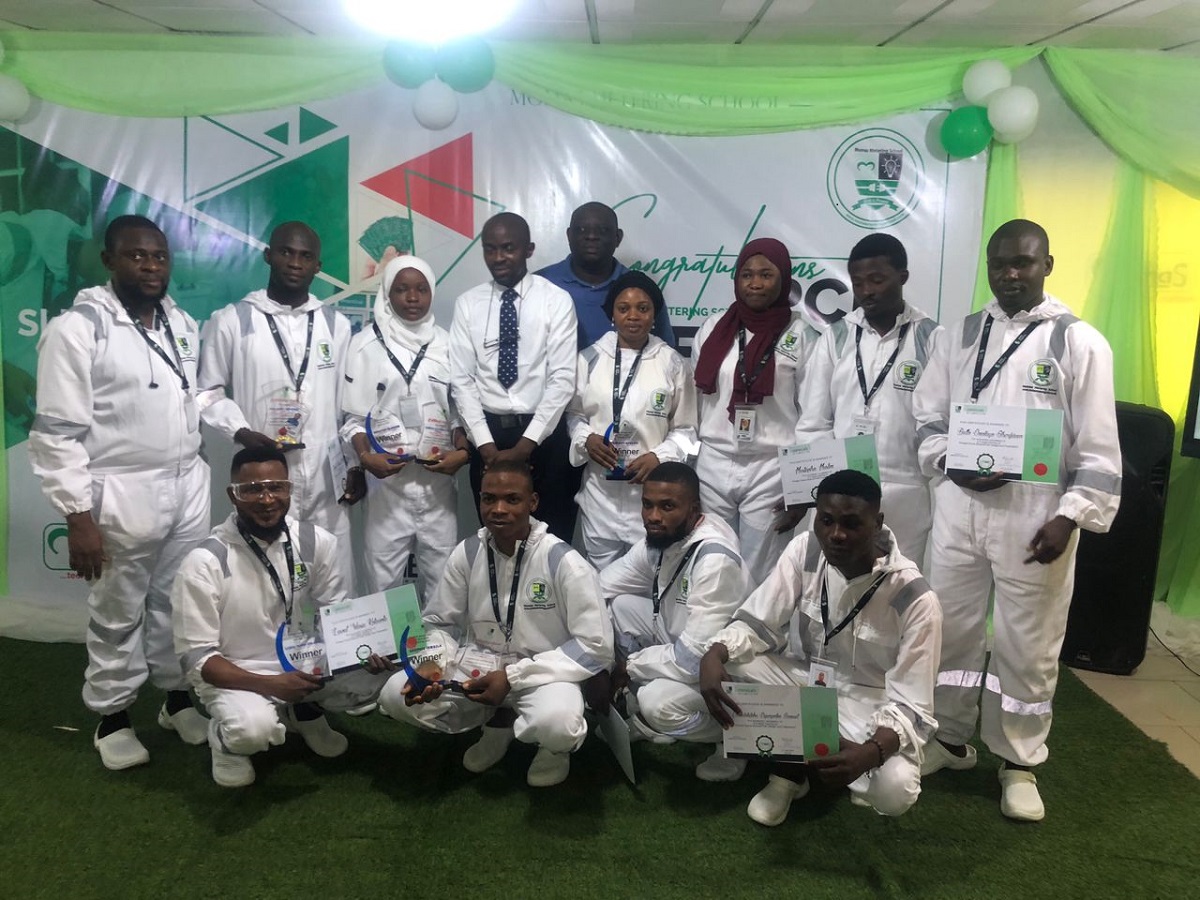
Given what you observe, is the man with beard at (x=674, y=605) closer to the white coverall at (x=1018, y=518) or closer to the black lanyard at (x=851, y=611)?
the black lanyard at (x=851, y=611)

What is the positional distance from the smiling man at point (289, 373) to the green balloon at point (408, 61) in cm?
120

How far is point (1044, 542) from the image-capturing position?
2.59m

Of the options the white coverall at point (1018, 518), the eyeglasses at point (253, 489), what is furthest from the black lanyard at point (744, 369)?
the eyeglasses at point (253, 489)

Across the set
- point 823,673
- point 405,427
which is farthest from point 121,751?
point 823,673

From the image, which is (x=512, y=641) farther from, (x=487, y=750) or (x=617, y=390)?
(x=617, y=390)

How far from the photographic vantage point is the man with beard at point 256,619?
266 centimetres

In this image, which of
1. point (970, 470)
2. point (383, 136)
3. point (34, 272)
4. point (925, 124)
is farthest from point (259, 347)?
point (925, 124)

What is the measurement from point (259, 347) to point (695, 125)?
2.37 m

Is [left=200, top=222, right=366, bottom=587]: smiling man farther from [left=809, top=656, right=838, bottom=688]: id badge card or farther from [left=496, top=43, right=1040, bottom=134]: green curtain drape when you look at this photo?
[left=809, top=656, right=838, bottom=688]: id badge card

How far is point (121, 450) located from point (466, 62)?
2.41m

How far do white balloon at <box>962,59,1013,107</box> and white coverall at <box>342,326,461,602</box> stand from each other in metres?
2.85

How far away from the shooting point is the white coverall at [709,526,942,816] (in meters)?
2.37

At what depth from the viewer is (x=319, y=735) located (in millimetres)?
2969

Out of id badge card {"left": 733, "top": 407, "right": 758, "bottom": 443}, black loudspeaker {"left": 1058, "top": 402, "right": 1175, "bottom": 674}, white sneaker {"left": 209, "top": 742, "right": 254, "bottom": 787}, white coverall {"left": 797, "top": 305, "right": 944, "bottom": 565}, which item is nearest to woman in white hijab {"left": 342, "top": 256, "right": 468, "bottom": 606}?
white sneaker {"left": 209, "top": 742, "right": 254, "bottom": 787}
